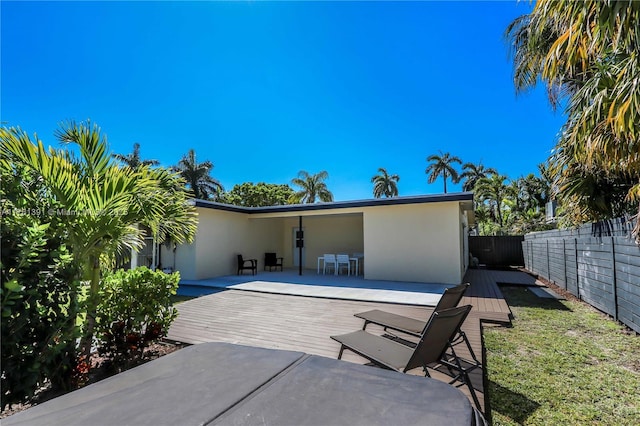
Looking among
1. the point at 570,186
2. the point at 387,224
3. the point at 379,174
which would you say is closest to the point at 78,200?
the point at 570,186

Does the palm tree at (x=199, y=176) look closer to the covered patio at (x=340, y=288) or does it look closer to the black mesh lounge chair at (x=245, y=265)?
the black mesh lounge chair at (x=245, y=265)

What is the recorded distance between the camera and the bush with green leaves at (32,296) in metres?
2.05

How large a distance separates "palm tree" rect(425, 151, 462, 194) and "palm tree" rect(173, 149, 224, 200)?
20.5 metres

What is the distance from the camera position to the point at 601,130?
382 cm

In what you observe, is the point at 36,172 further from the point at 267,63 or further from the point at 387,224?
the point at 387,224

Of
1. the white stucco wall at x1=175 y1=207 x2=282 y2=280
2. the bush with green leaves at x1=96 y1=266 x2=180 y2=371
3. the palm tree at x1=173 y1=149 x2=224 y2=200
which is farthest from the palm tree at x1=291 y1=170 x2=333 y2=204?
the bush with green leaves at x1=96 y1=266 x2=180 y2=371

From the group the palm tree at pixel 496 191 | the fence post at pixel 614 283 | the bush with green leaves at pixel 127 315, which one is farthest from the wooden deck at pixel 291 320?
the palm tree at pixel 496 191

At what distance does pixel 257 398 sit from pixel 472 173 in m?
33.1

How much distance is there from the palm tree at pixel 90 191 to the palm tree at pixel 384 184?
29.2 meters

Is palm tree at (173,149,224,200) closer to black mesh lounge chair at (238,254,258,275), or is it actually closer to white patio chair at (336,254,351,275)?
black mesh lounge chair at (238,254,258,275)

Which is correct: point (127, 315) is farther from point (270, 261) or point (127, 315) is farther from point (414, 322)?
point (270, 261)

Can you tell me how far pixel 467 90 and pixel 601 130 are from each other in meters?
8.24

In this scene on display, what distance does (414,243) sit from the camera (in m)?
9.88

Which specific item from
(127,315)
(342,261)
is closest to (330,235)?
(342,261)
